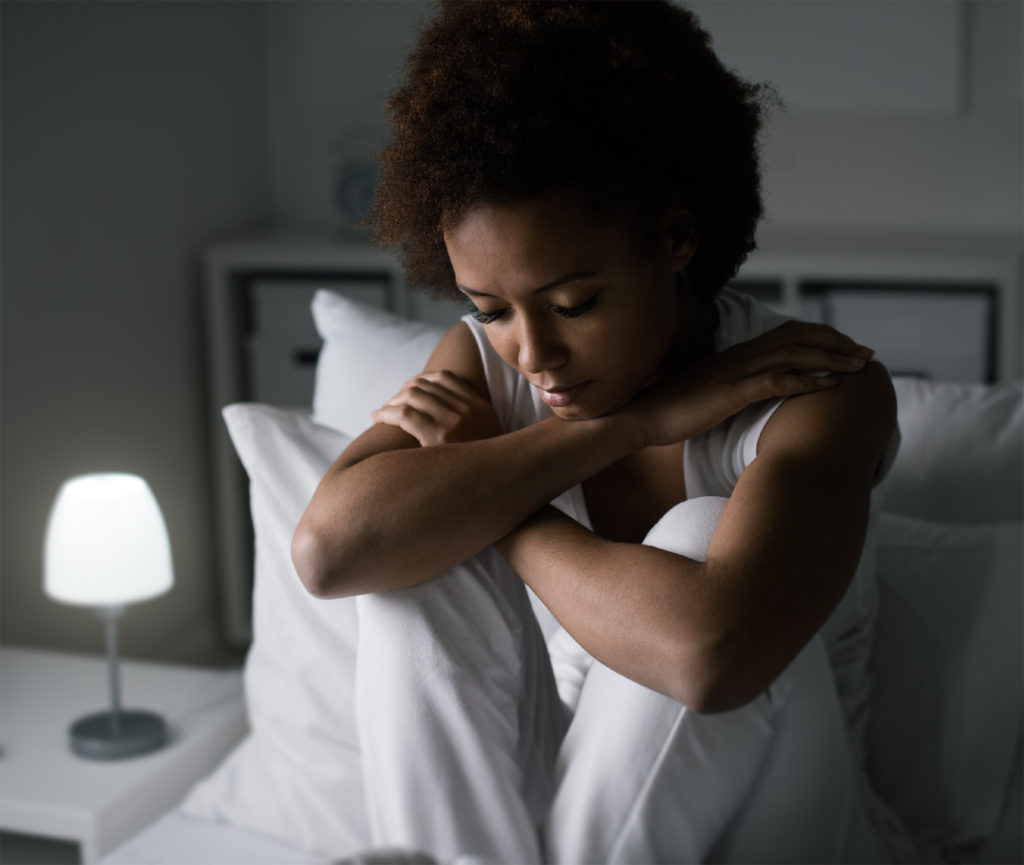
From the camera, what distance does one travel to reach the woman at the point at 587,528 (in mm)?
896

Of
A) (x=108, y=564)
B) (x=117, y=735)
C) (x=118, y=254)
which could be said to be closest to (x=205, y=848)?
(x=117, y=735)

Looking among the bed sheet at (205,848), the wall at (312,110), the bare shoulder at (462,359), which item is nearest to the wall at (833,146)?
the wall at (312,110)

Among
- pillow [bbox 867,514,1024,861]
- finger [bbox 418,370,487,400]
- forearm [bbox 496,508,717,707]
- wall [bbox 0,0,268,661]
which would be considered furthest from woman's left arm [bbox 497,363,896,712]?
wall [bbox 0,0,268,661]

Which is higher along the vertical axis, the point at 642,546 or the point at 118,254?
the point at 118,254

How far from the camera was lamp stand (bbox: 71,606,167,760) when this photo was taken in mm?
1601

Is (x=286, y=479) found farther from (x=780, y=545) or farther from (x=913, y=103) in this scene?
(x=913, y=103)

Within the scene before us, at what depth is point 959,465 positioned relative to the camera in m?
1.40

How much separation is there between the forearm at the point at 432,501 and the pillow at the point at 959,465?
500mm

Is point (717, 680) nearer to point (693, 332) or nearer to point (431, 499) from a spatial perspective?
point (431, 499)

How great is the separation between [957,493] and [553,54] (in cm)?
81

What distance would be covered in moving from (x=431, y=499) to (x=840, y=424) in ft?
1.19

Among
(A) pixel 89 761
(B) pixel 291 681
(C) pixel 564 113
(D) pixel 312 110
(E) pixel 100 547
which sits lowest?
(A) pixel 89 761

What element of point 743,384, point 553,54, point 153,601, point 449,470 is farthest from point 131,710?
point 553,54

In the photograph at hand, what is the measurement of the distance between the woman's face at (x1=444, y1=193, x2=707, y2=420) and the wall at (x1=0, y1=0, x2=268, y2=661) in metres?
1.24
